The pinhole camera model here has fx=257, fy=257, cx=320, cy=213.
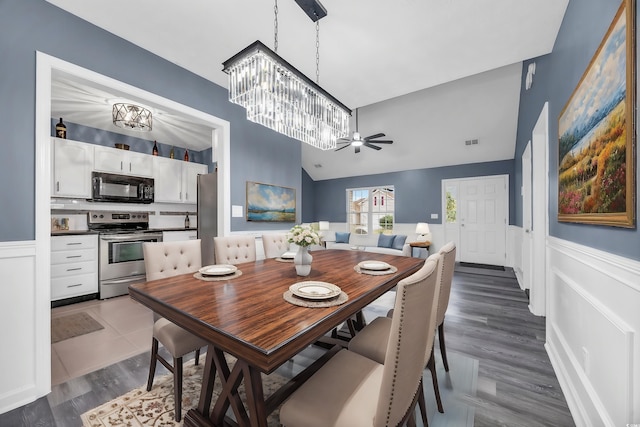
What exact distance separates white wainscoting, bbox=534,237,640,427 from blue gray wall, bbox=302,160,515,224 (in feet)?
15.1

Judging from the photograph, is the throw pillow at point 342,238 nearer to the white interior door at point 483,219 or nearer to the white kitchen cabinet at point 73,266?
the white interior door at point 483,219

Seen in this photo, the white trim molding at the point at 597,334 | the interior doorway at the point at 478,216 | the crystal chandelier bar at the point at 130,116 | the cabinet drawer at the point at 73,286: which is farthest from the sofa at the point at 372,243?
the cabinet drawer at the point at 73,286

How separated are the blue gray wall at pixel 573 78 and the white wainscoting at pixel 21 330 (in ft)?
10.4

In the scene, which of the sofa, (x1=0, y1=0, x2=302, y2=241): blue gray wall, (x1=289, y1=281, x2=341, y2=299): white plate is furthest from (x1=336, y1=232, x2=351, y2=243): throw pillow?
(x1=289, y1=281, x2=341, y2=299): white plate

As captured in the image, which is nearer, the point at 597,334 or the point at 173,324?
the point at 597,334

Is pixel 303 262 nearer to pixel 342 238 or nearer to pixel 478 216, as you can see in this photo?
pixel 342 238

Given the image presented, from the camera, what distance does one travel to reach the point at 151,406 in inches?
62.3

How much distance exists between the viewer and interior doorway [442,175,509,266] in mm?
5789

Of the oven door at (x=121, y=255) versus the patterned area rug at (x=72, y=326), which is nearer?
the patterned area rug at (x=72, y=326)

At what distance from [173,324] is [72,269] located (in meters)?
3.05

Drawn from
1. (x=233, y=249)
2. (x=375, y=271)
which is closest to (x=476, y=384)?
(x=375, y=271)

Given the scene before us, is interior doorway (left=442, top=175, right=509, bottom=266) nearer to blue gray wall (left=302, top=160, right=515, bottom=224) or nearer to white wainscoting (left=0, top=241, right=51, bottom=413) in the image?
blue gray wall (left=302, top=160, right=515, bottom=224)

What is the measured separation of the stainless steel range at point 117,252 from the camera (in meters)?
3.70

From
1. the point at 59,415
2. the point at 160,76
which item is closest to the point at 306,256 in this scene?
the point at 59,415
